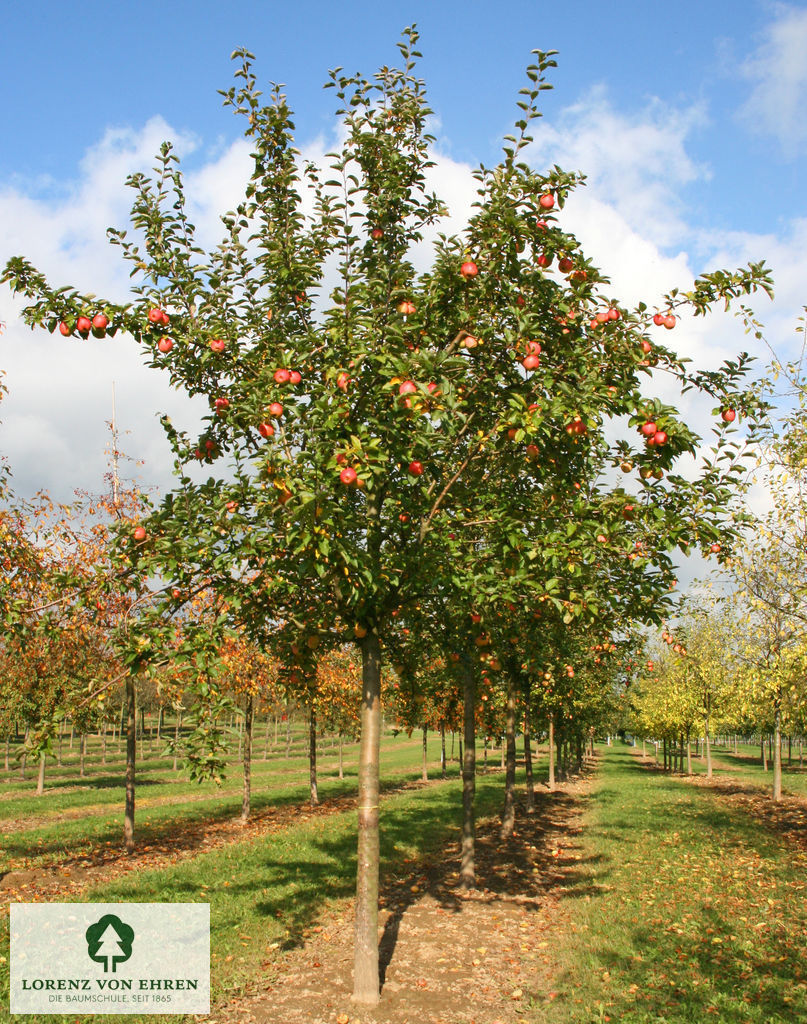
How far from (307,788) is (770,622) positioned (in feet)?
56.9

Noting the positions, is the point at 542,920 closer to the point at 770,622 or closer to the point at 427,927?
the point at 427,927

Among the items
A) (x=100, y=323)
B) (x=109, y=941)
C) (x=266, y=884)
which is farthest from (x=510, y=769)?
(x=100, y=323)

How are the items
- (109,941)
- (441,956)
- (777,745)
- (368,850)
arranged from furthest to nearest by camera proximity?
(777,745)
(441,956)
(109,941)
(368,850)

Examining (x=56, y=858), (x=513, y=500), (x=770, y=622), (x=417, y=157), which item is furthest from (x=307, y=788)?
(x=417, y=157)

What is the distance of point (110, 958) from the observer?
7.49 m

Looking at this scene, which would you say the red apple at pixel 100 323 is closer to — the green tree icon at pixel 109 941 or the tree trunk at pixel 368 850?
the tree trunk at pixel 368 850

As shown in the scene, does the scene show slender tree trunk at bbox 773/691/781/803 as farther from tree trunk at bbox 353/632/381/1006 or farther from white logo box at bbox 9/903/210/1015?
white logo box at bbox 9/903/210/1015

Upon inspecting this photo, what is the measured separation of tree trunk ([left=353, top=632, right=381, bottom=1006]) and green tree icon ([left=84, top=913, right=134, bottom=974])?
274 cm

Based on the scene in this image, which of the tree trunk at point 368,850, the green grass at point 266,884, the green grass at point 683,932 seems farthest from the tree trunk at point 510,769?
the tree trunk at point 368,850

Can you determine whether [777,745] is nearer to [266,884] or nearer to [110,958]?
[266,884]

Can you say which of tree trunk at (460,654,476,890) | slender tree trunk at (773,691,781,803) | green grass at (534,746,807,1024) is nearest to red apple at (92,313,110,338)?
tree trunk at (460,654,476,890)

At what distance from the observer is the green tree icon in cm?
747

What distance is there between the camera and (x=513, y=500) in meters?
7.18

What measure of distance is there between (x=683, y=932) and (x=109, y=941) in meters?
6.86
